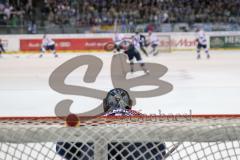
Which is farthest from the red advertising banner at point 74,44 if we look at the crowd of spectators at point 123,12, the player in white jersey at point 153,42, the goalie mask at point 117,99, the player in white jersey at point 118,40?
the goalie mask at point 117,99

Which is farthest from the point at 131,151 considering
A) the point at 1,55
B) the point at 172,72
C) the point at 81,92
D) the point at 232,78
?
the point at 1,55

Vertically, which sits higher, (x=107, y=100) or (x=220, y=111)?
(x=107, y=100)

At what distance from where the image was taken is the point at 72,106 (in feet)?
27.0

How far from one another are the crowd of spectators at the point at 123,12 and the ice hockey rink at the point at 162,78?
9.98 ft

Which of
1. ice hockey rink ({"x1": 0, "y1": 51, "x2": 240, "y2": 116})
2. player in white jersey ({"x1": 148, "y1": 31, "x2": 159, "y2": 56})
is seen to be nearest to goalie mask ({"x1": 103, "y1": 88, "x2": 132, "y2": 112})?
ice hockey rink ({"x1": 0, "y1": 51, "x2": 240, "y2": 116})

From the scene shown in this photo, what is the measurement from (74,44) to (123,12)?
2879mm

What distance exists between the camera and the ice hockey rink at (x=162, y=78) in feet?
26.3

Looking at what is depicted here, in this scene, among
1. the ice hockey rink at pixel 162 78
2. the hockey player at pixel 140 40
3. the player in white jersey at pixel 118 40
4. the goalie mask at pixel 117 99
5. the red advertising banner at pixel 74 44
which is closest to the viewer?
the goalie mask at pixel 117 99

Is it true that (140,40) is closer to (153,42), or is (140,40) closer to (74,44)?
(153,42)

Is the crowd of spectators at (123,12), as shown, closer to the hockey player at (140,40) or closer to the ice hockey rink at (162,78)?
the hockey player at (140,40)

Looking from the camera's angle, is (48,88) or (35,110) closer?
(35,110)

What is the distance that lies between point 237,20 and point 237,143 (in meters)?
19.4

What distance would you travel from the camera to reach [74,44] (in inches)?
786

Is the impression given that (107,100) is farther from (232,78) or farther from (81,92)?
(232,78)
